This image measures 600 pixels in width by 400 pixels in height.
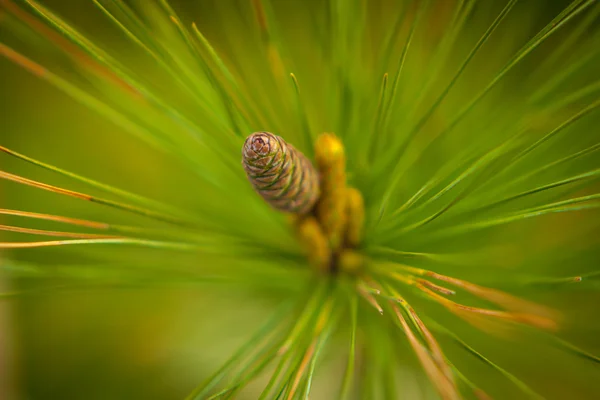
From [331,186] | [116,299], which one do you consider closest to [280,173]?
[331,186]

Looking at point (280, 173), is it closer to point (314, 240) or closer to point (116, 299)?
point (314, 240)

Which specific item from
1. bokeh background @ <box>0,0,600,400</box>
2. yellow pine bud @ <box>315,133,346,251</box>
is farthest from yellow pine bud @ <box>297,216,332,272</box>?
bokeh background @ <box>0,0,600,400</box>

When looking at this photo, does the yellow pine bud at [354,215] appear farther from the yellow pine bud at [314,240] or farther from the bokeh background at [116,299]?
the bokeh background at [116,299]

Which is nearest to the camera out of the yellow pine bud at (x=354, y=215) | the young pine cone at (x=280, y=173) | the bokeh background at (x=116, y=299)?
the young pine cone at (x=280, y=173)

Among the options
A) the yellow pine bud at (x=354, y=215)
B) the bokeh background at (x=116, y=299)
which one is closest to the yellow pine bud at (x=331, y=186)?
the yellow pine bud at (x=354, y=215)

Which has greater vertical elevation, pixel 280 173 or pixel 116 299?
pixel 280 173

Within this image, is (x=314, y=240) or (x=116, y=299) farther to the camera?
(x=116, y=299)
